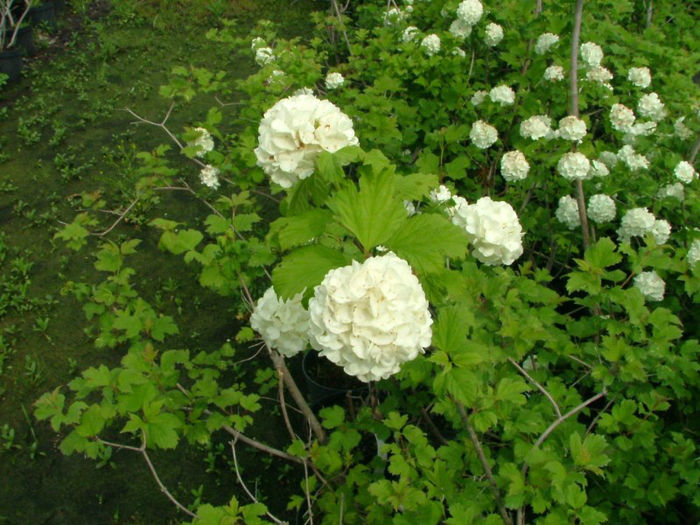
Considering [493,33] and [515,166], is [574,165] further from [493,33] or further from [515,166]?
[493,33]

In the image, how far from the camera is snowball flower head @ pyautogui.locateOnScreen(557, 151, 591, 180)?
2.39 m

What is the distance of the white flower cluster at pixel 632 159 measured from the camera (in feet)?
8.37

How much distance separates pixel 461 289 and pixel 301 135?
0.66m

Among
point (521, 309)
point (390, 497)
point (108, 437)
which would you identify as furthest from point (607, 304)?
point (108, 437)

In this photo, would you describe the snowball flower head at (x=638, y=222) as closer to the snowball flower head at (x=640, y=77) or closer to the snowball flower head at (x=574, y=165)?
the snowball flower head at (x=574, y=165)

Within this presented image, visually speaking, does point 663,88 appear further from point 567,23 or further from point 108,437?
point 108,437

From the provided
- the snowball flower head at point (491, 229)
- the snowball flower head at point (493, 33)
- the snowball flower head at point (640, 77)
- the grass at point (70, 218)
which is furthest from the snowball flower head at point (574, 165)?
the grass at point (70, 218)

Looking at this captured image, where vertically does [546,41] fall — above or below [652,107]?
above

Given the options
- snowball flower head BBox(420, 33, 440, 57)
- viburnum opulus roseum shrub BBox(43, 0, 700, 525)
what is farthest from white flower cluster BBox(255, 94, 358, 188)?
snowball flower head BBox(420, 33, 440, 57)

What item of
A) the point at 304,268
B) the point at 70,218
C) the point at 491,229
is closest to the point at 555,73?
the point at 491,229

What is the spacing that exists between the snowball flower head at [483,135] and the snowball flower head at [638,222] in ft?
2.78

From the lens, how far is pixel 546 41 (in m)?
3.00

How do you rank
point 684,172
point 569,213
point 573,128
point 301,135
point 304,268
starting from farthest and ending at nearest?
point 569,213 < point 573,128 < point 684,172 < point 301,135 < point 304,268

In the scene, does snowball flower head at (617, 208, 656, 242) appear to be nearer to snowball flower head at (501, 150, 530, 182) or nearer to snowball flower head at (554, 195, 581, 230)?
snowball flower head at (554, 195, 581, 230)
